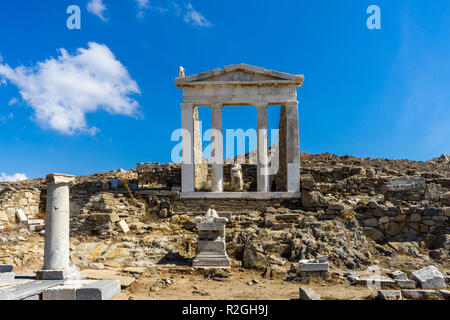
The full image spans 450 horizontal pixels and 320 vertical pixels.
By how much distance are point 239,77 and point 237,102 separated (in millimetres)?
1188

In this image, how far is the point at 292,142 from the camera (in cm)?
1666

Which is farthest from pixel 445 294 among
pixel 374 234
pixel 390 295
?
pixel 374 234

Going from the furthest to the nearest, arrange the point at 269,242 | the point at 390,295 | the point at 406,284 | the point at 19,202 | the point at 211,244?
the point at 19,202 → the point at 269,242 → the point at 211,244 → the point at 406,284 → the point at 390,295

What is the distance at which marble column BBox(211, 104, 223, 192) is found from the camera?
1655 cm

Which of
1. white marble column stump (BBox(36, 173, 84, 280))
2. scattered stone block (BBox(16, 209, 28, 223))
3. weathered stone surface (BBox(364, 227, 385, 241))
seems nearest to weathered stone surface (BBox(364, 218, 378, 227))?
weathered stone surface (BBox(364, 227, 385, 241))

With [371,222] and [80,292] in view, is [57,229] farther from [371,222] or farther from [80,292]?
[371,222]

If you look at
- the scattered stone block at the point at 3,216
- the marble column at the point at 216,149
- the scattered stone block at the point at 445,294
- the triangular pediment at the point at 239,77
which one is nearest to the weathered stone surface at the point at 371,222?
the scattered stone block at the point at 445,294

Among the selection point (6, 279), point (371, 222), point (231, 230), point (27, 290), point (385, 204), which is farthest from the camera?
point (385, 204)

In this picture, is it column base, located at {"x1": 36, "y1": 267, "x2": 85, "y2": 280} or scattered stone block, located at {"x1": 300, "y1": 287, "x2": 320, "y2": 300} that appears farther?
column base, located at {"x1": 36, "y1": 267, "x2": 85, "y2": 280}

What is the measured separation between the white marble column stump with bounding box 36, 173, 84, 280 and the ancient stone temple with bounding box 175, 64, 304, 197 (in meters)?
8.59

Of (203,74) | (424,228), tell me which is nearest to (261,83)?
(203,74)

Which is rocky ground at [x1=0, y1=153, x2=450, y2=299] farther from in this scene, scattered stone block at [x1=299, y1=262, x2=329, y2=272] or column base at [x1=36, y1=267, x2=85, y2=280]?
column base at [x1=36, y1=267, x2=85, y2=280]
